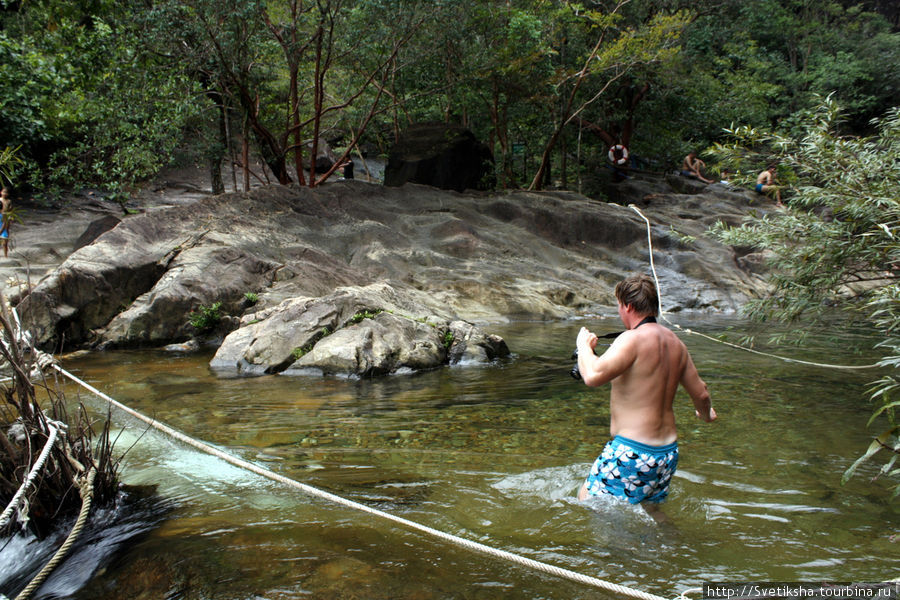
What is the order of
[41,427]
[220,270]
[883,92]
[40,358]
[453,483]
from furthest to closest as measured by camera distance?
[883,92], [220,270], [453,483], [40,358], [41,427]

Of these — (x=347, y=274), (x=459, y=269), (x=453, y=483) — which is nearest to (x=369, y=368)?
(x=453, y=483)

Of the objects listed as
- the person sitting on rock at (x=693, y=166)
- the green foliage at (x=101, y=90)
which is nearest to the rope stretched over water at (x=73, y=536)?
the green foliage at (x=101, y=90)

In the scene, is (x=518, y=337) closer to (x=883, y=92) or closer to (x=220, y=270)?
(x=220, y=270)

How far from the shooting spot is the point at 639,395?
3.49m

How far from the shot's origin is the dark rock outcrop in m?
19.3

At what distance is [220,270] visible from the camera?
11234 mm

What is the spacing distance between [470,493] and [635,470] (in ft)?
3.96

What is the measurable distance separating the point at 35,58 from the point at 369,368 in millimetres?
12314

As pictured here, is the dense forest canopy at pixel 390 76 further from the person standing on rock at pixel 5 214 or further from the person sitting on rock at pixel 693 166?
the person standing on rock at pixel 5 214

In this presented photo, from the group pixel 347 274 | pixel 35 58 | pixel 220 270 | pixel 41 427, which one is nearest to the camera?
pixel 41 427

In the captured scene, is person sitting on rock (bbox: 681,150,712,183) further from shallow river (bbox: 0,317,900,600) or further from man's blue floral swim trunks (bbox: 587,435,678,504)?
man's blue floral swim trunks (bbox: 587,435,678,504)

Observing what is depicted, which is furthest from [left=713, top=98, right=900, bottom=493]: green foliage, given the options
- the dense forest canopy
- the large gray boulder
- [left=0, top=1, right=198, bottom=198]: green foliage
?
[left=0, top=1, right=198, bottom=198]: green foliage

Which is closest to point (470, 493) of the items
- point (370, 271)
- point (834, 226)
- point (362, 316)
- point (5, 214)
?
point (834, 226)

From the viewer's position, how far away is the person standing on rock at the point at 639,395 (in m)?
3.46
